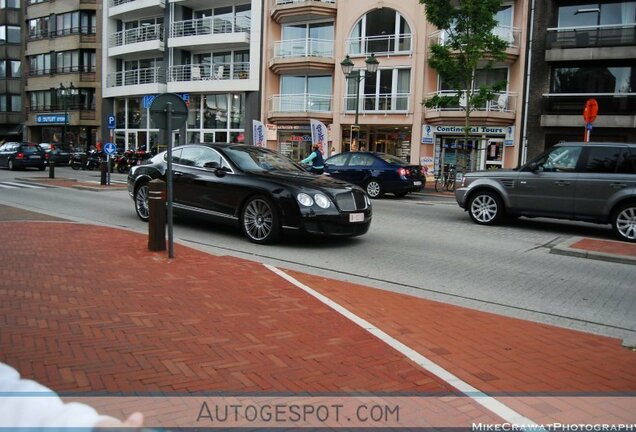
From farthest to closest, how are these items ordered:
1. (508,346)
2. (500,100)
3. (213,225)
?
(500,100), (213,225), (508,346)

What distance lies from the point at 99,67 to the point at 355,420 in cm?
4770

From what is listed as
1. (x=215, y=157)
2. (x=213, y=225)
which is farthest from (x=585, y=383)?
(x=213, y=225)

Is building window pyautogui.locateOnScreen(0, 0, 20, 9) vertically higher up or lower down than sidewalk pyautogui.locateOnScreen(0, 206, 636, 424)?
higher up

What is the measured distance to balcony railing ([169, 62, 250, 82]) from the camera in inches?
1446

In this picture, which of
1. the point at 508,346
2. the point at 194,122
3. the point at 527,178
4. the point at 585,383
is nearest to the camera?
the point at 585,383

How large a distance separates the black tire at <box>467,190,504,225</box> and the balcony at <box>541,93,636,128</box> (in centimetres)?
1791

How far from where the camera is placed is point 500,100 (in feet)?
94.3

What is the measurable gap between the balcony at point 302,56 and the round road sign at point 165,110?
2670 centimetres

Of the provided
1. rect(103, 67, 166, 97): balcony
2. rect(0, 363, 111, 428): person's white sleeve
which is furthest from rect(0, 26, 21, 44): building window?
rect(0, 363, 111, 428): person's white sleeve

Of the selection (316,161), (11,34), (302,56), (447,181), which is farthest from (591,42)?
(11,34)

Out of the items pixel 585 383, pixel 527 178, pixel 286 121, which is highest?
pixel 286 121

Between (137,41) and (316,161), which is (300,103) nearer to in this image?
(137,41)

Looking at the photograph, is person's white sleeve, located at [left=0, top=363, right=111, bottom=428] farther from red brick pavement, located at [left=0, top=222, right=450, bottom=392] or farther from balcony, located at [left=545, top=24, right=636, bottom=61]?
balcony, located at [left=545, top=24, right=636, bottom=61]

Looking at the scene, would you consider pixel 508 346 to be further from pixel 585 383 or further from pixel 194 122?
pixel 194 122
